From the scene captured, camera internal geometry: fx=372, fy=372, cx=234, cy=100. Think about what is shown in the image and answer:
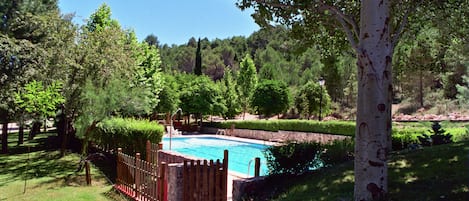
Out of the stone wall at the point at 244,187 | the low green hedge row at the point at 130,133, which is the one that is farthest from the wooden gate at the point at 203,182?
the low green hedge row at the point at 130,133

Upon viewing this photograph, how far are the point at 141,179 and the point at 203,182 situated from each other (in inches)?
85.3

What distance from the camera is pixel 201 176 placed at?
6586 millimetres

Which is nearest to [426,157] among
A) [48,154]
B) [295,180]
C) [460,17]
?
[295,180]

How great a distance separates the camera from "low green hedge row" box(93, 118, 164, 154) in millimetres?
11688

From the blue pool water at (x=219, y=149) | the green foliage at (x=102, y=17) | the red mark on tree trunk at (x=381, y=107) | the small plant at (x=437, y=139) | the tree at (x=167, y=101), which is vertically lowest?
the blue pool water at (x=219, y=149)

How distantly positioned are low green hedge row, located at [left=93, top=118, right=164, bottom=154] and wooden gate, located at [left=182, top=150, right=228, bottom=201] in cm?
538

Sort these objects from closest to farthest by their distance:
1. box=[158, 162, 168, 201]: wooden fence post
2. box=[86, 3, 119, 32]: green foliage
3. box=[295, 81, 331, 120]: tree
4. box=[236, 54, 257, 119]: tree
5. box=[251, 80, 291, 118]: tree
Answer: box=[158, 162, 168, 201]: wooden fence post → box=[86, 3, 119, 32]: green foliage → box=[295, 81, 331, 120]: tree → box=[251, 80, 291, 118]: tree → box=[236, 54, 257, 119]: tree

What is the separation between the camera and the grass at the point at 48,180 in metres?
9.05

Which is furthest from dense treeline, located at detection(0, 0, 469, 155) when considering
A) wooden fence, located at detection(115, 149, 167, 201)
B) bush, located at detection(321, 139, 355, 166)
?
wooden fence, located at detection(115, 149, 167, 201)

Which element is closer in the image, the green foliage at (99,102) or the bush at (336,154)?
the bush at (336,154)

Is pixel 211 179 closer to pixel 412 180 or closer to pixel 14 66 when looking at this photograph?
pixel 412 180

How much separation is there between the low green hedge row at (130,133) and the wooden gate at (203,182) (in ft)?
17.6

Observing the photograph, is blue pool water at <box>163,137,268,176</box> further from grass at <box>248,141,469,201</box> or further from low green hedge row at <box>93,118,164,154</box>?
grass at <box>248,141,469,201</box>

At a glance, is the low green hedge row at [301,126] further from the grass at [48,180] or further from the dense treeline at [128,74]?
the grass at [48,180]
